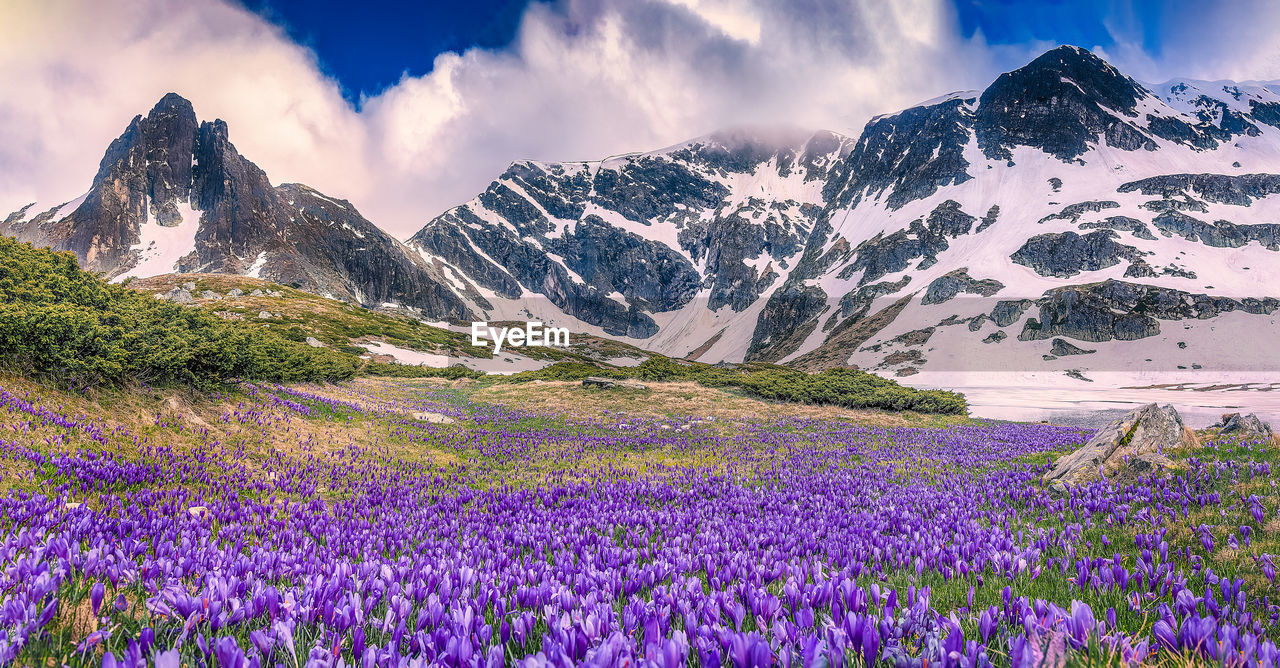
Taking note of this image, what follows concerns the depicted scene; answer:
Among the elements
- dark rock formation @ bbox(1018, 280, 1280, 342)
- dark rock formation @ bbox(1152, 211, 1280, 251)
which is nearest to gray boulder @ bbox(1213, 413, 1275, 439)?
dark rock formation @ bbox(1018, 280, 1280, 342)

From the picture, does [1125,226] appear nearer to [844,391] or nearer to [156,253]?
[844,391]

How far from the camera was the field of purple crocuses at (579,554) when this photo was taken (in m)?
2.30

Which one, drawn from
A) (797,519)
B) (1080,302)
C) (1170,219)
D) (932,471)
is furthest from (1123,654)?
(1170,219)

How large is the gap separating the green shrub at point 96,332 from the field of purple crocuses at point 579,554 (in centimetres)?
59

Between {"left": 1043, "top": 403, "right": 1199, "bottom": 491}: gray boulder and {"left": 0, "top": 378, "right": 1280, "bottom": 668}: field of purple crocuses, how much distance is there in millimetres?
462

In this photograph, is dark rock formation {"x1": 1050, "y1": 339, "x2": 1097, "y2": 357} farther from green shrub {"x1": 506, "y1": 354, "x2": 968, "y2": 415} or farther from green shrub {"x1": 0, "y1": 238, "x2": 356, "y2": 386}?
green shrub {"x1": 0, "y1": 238, "x2": 356, "y2": 386}

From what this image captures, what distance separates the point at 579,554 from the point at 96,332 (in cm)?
917

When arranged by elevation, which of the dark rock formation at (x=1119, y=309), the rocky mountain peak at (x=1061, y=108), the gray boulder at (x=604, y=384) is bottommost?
the gray boulder at (x=604, y=384)

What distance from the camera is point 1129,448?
9398 millimetres

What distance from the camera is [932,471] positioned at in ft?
35.2

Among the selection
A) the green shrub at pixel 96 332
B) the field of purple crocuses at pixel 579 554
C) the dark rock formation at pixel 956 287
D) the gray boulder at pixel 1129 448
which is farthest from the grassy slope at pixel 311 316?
the gray boulder at pixel 1129 448

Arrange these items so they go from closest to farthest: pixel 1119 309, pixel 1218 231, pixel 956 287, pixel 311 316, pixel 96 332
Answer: pixel 96 332
pixel 1119 309
pixel 956 287
pixel 1218 231
pixel 311 316

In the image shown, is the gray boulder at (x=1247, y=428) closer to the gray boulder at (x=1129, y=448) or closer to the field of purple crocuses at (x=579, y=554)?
the gray boulder at (x=1129, y=448)

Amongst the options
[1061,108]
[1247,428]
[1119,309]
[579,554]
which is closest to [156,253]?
[579,554]
